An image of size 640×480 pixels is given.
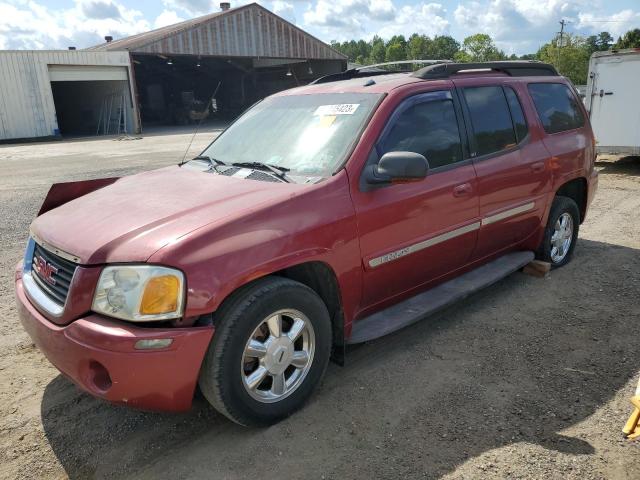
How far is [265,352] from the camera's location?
274cm

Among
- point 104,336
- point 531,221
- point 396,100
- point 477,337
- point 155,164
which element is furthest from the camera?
point 155,164

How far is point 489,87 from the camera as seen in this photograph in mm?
4258

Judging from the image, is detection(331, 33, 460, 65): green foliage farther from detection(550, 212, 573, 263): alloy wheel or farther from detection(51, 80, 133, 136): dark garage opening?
detection(550, 212, 573, 263): alloy wheel

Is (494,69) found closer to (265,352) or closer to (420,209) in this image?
(420,209)

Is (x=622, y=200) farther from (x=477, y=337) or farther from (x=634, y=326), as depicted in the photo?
(x=477, y=337)

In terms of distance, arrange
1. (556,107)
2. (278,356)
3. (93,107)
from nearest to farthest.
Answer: (278,356)
(556,107)
(93,107)

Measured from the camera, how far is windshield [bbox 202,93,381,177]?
128 inches

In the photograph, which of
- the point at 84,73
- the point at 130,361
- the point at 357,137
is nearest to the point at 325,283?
the point at 357,137

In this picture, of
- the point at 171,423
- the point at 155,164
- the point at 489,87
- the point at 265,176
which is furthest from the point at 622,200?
the point at 155,164

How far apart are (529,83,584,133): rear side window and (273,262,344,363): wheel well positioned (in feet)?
9.28

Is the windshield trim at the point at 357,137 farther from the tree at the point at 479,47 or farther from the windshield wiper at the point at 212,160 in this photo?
the tree at the point at 479,47

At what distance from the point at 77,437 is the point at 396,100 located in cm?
280

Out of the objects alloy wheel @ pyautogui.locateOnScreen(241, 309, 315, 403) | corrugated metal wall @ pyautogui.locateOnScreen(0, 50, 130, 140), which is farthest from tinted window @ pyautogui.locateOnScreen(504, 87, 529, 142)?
corrugated metal wall @ pyautogui.locateOnScreen(0, 50, 130, 140)

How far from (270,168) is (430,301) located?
1462 mm
